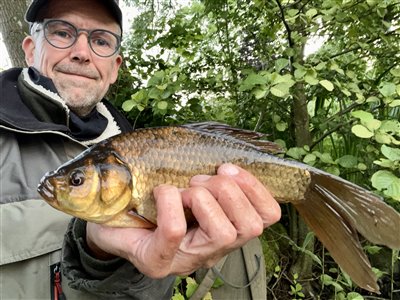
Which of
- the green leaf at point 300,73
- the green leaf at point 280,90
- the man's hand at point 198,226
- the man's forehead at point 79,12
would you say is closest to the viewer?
the man's hand at point 198,226

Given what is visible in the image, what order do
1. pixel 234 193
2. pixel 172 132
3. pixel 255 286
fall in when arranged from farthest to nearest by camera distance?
1. pixel 255 286
2. pixel 172 132
3. pixel 234 193

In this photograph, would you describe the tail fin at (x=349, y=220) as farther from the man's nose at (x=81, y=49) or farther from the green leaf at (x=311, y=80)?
the man's nose at (x=81, y=49)

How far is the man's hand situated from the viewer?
0.97m

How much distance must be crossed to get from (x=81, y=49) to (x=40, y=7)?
0.28m

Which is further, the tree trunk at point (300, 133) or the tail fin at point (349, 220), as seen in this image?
the tree trunk at point (300, 133)

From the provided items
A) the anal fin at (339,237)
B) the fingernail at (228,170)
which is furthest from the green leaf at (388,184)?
the fingernail at (228,170)

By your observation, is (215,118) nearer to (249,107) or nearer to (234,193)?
(249,107)

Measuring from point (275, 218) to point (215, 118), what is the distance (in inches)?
73.8

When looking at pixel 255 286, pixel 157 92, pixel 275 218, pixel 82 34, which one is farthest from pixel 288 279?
pixel 82 34

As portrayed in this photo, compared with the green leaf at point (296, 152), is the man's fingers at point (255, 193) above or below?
above

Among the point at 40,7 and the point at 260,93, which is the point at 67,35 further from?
the point at 260,93

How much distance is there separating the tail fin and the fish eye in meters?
0.66

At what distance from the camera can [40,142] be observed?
66.9 inches

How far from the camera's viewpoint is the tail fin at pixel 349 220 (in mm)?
1181
